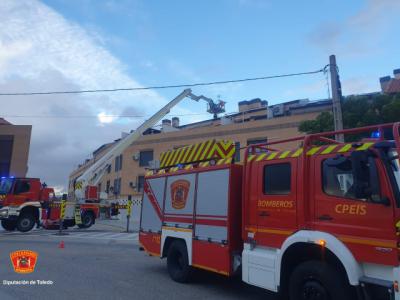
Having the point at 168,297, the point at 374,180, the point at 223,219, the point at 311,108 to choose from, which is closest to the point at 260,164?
the point at 223,219

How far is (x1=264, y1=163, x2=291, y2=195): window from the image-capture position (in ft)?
19.2

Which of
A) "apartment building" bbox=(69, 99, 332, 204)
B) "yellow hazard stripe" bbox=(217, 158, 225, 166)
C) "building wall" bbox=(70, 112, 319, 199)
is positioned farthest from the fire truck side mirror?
"building wall" bbox=(70, 112, 319, 199)

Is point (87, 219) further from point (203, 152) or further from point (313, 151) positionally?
point (313, 151)

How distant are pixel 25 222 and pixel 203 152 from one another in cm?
1485

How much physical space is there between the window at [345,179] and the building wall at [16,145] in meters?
39.6

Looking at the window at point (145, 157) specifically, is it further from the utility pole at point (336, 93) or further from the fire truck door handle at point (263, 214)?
the fire truck door handle at point (263, 214)

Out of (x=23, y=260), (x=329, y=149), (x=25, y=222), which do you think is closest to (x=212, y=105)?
Result: (x=25, y=222)

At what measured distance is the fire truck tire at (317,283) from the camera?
188 inches

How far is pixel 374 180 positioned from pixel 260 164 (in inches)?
82.2

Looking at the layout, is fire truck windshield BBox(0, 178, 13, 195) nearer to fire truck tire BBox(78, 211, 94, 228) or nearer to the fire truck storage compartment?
fire truck tire BBox(78, 211, 94, 228)

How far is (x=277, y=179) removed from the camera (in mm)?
6047

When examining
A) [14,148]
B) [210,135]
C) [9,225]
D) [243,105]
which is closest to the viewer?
[9,225]

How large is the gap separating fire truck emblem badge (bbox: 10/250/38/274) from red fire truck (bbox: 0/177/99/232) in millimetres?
7685

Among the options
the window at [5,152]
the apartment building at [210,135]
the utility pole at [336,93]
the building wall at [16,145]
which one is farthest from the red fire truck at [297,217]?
the window at [5,152]
